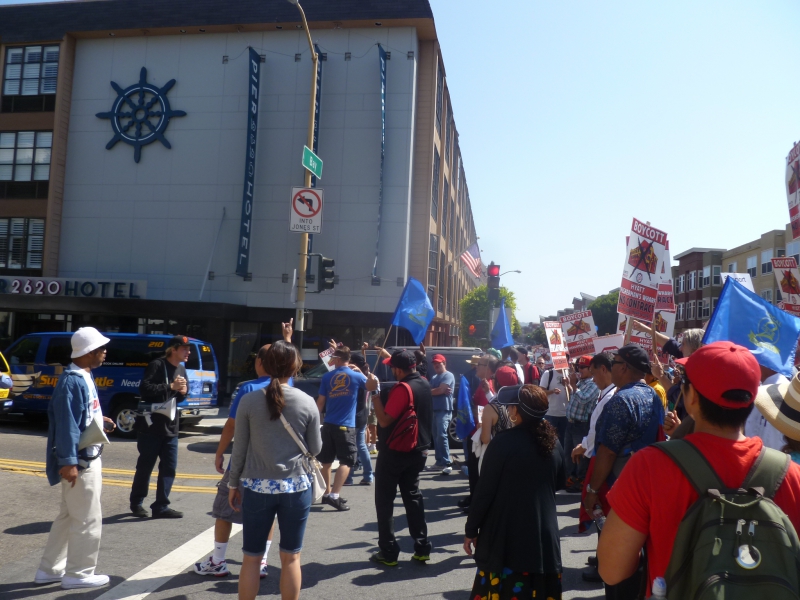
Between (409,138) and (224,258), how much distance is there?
7989mm

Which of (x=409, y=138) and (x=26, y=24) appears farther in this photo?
(x=26, y=24)

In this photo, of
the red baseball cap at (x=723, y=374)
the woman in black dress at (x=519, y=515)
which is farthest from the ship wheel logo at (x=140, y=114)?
the red baseball cap at (x=723, y=374)

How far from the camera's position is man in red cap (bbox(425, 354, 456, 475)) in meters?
10.6

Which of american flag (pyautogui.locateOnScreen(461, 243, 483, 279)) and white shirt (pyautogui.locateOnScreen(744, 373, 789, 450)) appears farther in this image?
american flag (pyautogui.locateOnScreen(461, 243, 483, 279))

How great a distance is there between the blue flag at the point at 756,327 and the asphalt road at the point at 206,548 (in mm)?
2262

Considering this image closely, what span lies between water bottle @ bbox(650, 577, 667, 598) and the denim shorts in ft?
8.52

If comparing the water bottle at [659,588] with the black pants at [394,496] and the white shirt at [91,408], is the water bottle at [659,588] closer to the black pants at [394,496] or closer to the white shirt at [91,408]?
the black pants at [394,496]

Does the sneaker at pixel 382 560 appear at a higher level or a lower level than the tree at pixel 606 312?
lower

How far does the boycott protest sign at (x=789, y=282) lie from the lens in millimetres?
9210

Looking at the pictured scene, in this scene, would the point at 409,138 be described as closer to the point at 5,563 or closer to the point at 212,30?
the point at 212,30

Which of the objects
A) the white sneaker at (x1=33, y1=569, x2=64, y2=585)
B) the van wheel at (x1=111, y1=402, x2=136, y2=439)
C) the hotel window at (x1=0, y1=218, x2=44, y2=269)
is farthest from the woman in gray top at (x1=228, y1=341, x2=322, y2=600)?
the hotel window at (x1=0, y1=218, x2=44, y2=269)

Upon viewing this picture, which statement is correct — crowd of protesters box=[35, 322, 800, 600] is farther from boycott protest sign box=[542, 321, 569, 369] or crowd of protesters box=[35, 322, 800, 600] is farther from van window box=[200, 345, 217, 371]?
van window box=[200, 345, 217, 371]

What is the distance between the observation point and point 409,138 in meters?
24.4

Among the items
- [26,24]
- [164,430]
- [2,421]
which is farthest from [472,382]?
[26,24]
